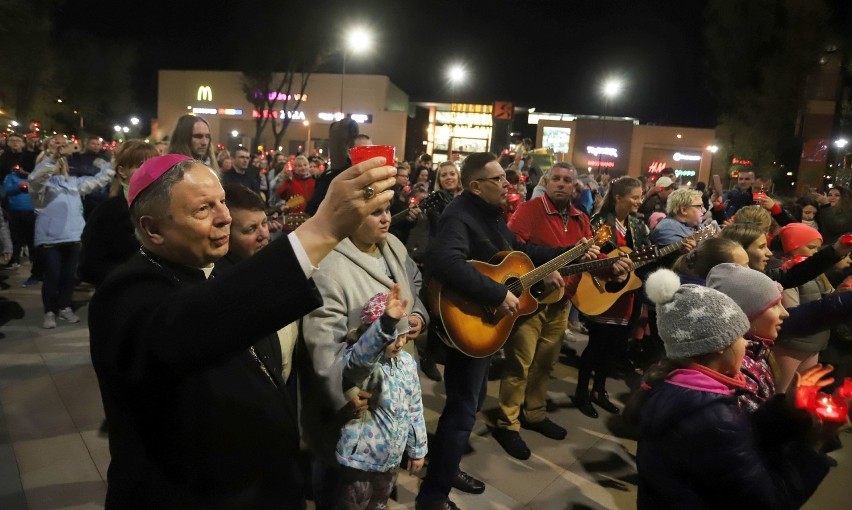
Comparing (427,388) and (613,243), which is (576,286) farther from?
(427,388)

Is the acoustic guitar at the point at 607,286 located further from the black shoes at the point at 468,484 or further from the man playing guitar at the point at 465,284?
the black shoes at the point at 468,484

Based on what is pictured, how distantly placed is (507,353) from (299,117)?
3987 cm

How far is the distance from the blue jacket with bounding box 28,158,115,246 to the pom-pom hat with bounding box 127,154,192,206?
609cm

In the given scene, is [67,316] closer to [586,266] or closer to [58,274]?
[58,274]

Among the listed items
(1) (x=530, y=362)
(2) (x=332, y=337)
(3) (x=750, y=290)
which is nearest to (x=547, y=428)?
(1) (x=530, y=362)

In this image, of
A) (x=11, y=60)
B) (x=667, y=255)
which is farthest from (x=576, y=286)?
(x=11, y=60)

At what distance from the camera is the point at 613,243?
525 cm

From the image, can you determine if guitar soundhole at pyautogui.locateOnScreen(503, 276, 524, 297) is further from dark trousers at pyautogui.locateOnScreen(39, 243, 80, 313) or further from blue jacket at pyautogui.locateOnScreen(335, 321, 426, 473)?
dark trousers at pyautogui.locateOnScreen(39, 243, 80, 313)

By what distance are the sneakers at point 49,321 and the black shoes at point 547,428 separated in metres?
5.59

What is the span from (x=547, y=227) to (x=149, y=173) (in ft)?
12.8

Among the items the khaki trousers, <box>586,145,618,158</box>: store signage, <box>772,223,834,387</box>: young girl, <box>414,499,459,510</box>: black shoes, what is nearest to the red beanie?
<box>772,223,834,387</box>: young girl

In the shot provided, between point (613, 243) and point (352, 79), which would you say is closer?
point (613, 243)

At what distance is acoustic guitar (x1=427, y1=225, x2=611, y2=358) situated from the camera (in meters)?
3.72

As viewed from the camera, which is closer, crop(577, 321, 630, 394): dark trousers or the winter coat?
the winter coat
